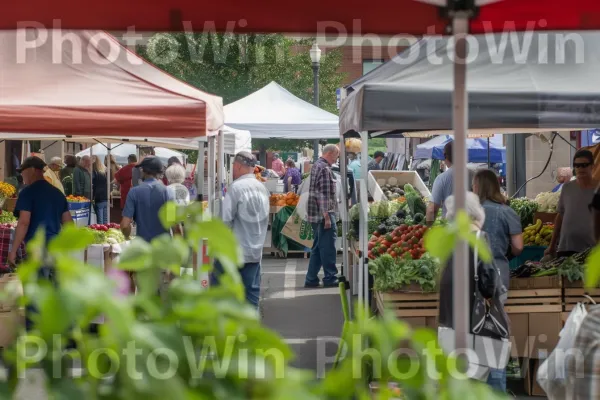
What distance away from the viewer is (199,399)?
1.23 m

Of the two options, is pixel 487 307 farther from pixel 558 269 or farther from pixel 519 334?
pixel 558 269

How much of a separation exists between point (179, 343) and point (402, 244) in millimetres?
6874

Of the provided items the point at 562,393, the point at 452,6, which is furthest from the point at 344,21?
the point at 562,393

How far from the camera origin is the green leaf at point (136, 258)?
1.42m

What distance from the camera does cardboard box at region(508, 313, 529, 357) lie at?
7.02m

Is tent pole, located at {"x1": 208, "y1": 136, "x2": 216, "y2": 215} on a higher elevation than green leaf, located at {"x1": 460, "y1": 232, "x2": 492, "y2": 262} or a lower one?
higher

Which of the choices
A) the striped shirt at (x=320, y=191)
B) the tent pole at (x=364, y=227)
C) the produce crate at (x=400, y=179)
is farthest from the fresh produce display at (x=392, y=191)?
the tent pole at (x=364, y=227)

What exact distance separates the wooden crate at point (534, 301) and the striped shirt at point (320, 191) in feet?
17.8

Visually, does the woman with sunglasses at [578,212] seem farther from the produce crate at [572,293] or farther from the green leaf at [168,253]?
the green leaf at [168,253]

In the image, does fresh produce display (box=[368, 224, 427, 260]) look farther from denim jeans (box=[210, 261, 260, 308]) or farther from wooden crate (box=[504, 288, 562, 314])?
denim jeans (box=[210, 261, 260, 308])

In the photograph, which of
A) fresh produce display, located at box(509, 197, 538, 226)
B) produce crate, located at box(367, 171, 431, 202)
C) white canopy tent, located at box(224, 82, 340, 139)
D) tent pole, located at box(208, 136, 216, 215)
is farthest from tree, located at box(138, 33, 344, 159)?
tent pole, located at box(208, 136, 216, 215)

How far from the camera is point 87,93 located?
6996mm

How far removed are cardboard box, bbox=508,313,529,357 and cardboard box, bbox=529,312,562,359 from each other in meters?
0.03

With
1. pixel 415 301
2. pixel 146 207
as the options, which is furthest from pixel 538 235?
pixel 146 207
